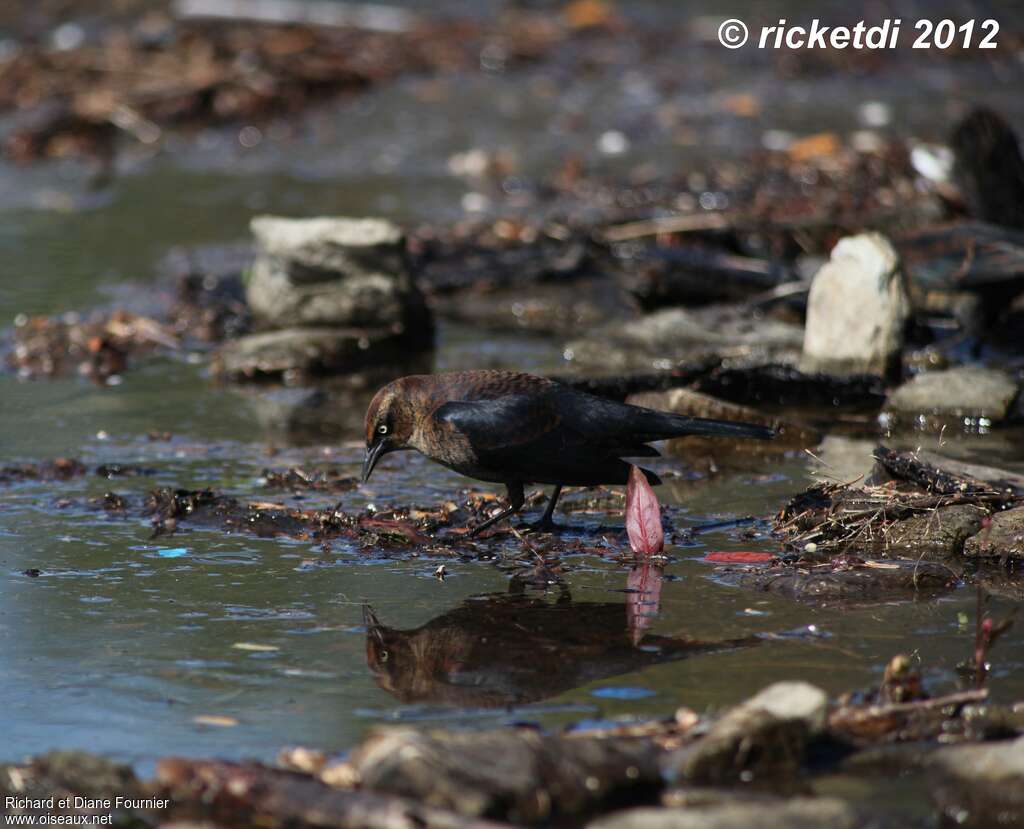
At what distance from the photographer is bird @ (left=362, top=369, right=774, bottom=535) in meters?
6.51

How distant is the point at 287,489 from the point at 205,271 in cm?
537

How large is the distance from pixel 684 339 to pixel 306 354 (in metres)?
2.47

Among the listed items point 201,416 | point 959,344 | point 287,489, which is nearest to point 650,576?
point 287,489

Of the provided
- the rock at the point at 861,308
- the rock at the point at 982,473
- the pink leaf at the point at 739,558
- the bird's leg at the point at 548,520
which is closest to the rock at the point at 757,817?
the pink leaf at the point at 739,558

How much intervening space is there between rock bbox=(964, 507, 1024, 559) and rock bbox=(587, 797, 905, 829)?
2306mm

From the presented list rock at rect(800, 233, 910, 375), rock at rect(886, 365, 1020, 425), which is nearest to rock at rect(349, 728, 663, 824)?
rock at rect(886, 365, 1020, 425)

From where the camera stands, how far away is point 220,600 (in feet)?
19.5

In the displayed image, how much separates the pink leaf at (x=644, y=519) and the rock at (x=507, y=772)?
80.5 inches

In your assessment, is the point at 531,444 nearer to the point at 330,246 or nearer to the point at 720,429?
the point at 720,429

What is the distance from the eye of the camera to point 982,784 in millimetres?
4156

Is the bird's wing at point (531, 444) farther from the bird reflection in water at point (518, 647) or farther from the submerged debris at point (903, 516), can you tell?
the submerged debris at point (903, 516)

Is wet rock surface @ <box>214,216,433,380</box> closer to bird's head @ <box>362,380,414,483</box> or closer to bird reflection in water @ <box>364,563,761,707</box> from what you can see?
bird's head @ <box>362,380,414,483</box>

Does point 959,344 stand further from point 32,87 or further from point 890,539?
point 32,87

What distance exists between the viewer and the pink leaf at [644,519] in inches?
246
